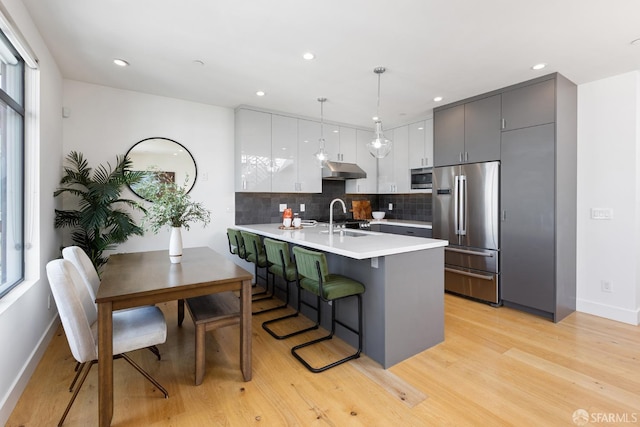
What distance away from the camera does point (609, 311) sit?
130 inches

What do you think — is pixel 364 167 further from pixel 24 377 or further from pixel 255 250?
pixel 24 377

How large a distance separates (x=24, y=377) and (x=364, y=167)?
16.2 feet

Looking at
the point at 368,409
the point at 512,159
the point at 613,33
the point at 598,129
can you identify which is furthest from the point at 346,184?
the point at 368,409

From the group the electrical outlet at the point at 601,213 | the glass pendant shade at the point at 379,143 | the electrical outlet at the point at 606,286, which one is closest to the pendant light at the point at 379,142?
the glass pendant shade at the point at 379,143

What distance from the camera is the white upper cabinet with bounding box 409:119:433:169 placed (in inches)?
193

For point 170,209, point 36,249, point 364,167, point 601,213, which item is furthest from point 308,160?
point 601,213

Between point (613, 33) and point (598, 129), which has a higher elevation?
point (613, 33)

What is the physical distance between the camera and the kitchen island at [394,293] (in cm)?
237

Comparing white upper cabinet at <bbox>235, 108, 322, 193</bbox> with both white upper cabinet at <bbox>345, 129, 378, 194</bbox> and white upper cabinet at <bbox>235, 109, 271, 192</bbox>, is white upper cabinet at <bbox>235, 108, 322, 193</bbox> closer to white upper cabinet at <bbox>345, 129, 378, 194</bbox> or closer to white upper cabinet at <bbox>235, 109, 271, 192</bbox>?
white upper cabinet at <bbox>235, 109, 271, 192</bbox>

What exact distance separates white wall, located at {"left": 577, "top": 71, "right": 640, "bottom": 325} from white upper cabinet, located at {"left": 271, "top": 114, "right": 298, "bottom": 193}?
139 inches

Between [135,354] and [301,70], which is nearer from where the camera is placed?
[135,354]

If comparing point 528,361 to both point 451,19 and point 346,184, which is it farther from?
point 346,184

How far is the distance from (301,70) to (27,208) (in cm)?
264

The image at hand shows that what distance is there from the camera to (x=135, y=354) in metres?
2.57
